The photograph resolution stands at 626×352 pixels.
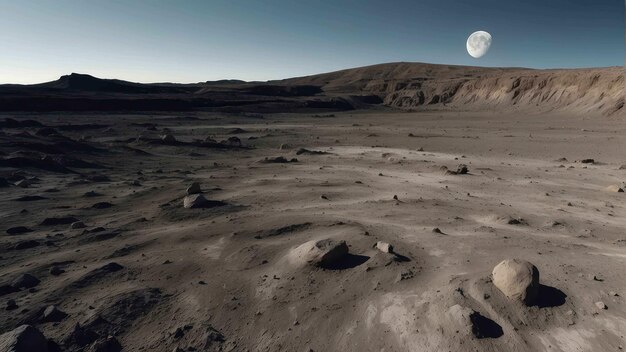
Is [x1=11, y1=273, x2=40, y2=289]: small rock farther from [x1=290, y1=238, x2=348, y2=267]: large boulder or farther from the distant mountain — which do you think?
the distant mountain

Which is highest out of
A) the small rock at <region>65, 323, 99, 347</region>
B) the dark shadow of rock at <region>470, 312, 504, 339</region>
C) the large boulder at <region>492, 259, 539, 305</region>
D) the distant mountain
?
the large boulder at <region>492, 259, 539, 305</region>

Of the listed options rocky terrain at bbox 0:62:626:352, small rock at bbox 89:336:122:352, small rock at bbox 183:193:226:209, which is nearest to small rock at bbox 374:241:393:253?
rocky terrain at bbox 0:62:626:352

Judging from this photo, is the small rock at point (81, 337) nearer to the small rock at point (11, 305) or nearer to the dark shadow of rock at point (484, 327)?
the small rock at point (11, 305)

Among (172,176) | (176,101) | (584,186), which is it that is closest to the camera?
(584,186)

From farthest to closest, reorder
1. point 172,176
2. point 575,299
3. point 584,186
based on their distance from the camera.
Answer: point 172,176
point 584,186
point 575,299

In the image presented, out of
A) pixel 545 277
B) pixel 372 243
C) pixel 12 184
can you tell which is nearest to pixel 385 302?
pixel 372 243

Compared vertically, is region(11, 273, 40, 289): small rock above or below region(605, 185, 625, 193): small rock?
above

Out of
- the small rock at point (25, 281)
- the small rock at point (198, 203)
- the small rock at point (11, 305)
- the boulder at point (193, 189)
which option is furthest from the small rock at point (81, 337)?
the boulder at point (193, 189)

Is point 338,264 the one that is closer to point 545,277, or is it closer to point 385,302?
point 385,302
